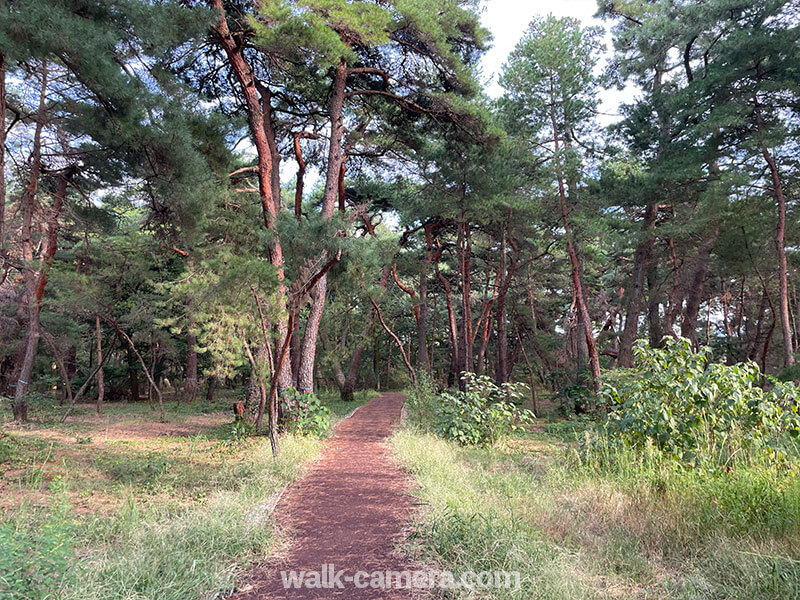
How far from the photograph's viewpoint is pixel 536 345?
23.3 meters

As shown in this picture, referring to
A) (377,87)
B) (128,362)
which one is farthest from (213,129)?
(128,362)

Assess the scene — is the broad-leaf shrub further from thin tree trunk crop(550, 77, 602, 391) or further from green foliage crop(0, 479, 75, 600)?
thin tree trunk crop(550, 77, 602, 391)

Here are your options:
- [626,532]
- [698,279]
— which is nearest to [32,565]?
[626,532]

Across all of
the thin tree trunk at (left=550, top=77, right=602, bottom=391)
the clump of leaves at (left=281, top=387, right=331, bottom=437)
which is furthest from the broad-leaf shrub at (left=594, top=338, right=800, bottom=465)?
the thin tree trunk at (left=550, top=77, right=602, bottom=391)

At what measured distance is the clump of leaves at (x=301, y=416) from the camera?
28.4 ft

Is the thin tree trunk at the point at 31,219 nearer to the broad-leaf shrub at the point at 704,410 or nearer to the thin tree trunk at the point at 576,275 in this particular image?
the broad-leaf shrub at the point at 704,410

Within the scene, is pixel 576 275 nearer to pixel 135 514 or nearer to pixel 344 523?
pixel 344 523

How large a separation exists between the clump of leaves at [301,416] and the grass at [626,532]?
460 centimetres

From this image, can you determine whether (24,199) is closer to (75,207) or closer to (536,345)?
(75,207)

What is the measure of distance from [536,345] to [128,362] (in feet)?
69.7

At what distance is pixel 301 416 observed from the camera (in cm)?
876

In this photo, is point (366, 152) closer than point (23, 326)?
Yes

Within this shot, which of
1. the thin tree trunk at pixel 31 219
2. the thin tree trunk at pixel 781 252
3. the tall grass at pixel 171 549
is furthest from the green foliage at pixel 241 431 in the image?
the thin tree trunk at pixel 781 252

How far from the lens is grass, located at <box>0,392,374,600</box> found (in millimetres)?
2371
